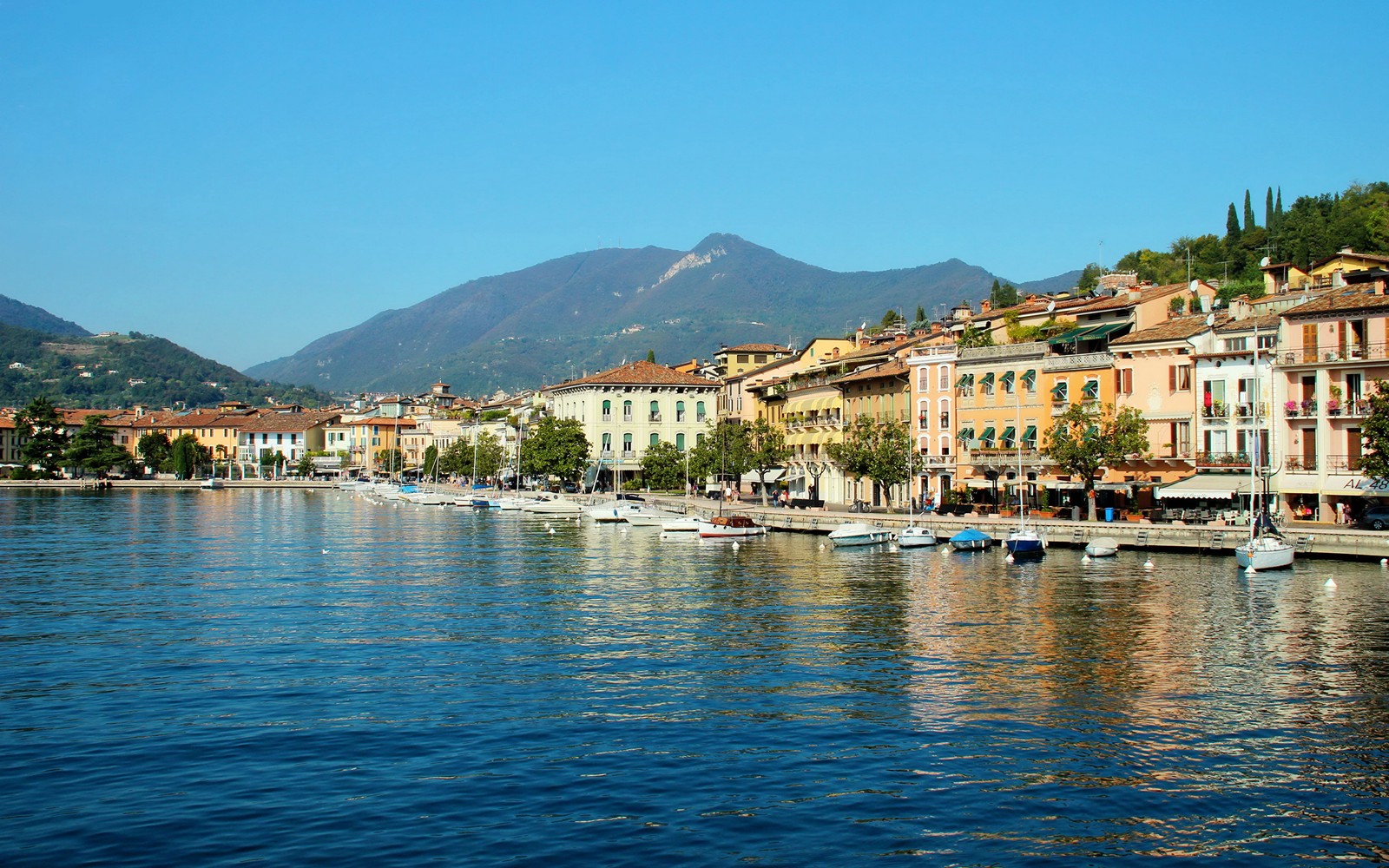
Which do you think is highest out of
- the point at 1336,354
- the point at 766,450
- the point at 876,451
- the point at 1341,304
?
the point at 1341,304

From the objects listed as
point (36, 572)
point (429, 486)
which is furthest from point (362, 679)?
point (429, 486)

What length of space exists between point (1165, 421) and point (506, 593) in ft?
130

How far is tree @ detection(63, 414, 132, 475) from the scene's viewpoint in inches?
6590

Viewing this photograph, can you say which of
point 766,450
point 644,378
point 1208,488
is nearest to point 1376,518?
point 1208,488

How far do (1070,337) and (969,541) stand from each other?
63.9 feet

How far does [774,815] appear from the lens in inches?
758

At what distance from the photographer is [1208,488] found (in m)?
62.1

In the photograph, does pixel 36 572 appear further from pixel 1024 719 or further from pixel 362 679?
pixel 1024 719

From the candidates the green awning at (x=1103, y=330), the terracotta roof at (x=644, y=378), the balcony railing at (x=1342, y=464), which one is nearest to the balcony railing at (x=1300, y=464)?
the balcony railing at (x=1342, y=464)

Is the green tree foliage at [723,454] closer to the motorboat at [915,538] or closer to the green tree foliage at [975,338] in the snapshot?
the green tree foliage at [975,338]

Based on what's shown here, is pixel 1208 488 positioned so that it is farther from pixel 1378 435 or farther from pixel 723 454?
pixel 723 454

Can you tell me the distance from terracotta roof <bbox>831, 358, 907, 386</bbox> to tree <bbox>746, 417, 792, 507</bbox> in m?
9.73

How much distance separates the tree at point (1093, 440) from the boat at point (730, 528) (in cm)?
1746

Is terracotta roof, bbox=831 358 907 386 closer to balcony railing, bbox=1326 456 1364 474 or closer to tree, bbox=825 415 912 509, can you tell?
tree, bbox=825 415 912 509
